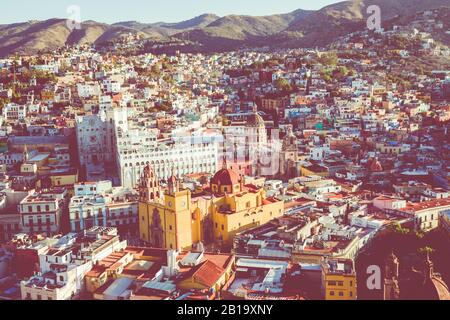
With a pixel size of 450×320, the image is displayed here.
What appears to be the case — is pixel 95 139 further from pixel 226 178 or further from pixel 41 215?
pixel 226 178

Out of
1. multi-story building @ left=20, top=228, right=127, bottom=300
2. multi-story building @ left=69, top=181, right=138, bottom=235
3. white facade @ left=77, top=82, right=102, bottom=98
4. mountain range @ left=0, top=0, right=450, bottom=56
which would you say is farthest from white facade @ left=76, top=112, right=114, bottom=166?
mountain range @ left=0, top=0, right=450, bottom=56

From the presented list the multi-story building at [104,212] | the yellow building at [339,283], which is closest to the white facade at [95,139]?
the multi-story building at [104,212]

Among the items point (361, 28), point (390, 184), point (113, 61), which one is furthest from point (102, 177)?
point (361, 28)

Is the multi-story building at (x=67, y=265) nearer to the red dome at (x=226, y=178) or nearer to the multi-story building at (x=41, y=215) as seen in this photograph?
the multi-story building at (x=41, y=215)

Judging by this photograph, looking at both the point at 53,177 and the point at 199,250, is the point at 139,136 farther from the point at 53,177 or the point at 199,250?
the point at 199,250

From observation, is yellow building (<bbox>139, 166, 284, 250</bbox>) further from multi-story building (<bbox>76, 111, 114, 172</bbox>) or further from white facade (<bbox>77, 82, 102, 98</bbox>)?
white facade (<bbox>77, 82, 102, 98</bbox>)

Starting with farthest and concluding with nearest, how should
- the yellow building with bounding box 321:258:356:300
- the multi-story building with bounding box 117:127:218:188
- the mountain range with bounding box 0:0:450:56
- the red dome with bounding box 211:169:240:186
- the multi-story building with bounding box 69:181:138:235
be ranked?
1. the mountain range with bounding box 0:0:450:56
2. the multi-story building with bounding box 117:127:218:188
3. the multi-story building with bounding box 69:181:138:235
4. the red dome with bounding box 211:169:240:186
5. the yellow building with bounding box 321:258:356:300

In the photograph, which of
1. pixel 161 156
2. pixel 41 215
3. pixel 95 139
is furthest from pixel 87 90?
pixel 41 215
